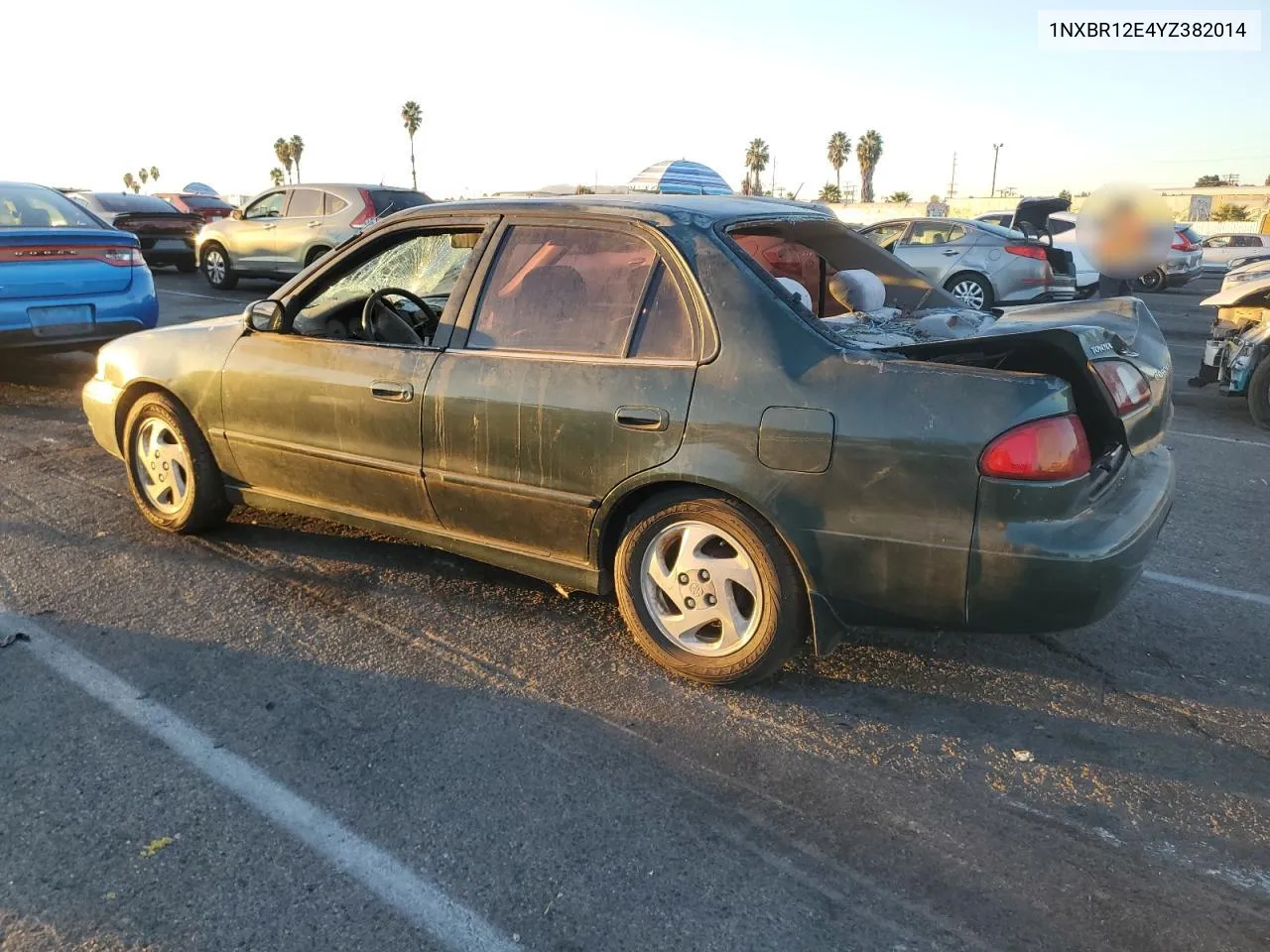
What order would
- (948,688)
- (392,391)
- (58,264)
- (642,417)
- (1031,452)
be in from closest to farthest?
(1031,452) → (642,417) → (948,688) → (392,391) → (58,264)

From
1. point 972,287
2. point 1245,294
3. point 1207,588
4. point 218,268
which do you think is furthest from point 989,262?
point 218,268

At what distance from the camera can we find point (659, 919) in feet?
7.16

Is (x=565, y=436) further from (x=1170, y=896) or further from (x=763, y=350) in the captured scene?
(x=1170, y=896)

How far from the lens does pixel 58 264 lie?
7.04 meters

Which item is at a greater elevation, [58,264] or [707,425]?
[58,264]

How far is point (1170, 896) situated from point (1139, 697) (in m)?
1.03

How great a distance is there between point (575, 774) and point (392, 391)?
1670 millimetres

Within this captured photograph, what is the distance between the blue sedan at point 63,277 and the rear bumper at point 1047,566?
273 inches

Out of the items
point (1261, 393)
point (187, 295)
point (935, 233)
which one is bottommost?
point (1261, 393)

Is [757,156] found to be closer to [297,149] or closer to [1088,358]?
[297,149]

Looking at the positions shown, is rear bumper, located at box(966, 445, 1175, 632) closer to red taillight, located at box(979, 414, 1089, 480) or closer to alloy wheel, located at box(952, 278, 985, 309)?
red taillight, located at box(979, 414, 1089, 480)

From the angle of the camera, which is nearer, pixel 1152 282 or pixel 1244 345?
pixel 1244 345

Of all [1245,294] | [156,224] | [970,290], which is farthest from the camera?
[156,224]

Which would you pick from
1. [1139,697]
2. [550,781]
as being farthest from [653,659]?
[1139,697]
